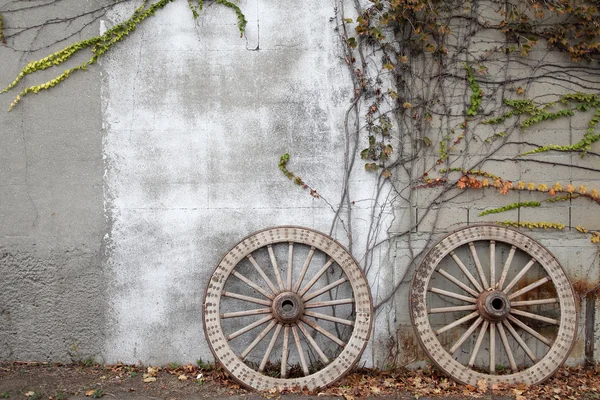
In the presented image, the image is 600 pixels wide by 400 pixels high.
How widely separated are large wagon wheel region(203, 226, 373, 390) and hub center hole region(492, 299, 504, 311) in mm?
999

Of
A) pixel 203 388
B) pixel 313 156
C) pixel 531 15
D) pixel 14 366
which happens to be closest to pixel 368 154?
pixel 313 156

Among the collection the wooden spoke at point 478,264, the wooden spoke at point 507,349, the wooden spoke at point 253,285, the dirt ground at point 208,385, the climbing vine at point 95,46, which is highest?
the climbing vine at point 95,46

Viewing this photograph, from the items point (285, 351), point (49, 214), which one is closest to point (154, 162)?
point (49, 214)

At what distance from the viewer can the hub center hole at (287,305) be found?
14.8 feet

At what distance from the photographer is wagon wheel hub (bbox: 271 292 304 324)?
4.46m

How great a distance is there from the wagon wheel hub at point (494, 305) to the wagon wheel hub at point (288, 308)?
1.47 meters

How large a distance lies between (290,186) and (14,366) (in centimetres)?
277

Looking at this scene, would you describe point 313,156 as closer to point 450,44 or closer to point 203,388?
point 450,44

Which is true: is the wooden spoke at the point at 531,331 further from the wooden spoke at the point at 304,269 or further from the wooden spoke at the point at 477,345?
the wooden spoke at the point at 304,269

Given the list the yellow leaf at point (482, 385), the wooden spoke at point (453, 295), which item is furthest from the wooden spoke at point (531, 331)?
the yellow leaf at point (482, 385)

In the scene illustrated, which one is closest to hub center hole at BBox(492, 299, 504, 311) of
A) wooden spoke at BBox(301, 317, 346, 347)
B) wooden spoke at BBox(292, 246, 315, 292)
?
wooden spoke at BBox(301, 317, 346, 347)

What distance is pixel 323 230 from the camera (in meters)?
4.82

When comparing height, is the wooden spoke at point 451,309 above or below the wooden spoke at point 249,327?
above

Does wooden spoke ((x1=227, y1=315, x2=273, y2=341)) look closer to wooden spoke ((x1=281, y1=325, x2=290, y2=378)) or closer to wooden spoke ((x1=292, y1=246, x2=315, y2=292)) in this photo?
wooden spoke ((x1=281, y1=325, x2=290, y2=378))
